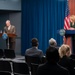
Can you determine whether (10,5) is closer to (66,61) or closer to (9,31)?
(9,31)

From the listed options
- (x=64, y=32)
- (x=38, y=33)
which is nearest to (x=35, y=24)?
(x=38, y=33)

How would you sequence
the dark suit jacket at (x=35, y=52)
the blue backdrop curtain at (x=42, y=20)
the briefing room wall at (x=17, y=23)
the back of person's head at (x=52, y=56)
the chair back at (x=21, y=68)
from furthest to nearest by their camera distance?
1. the briefing room wall at (x=17, y=23)
2. the blue backdrop curtain at (x=42, y=20)
3. the dark suit jacket at (x=35, y=52)
4. the chair back at (x=21, y=68)
5. the back of person's head at (x=52, y=56)

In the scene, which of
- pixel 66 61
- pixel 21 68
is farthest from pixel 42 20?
pixel 66 61

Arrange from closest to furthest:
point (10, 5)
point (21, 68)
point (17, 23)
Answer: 1. point (21, 68)
2. point (10, 5)
3. point (17, 23)

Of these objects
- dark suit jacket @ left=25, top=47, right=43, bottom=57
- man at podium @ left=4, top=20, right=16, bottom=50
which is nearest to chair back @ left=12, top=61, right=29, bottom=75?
dark suit jacket @ left=25, top=47, right=43, bottom=57

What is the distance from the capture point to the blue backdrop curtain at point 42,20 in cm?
1275

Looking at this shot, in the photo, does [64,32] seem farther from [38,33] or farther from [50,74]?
[50,74]

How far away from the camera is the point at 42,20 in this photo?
1351 cm

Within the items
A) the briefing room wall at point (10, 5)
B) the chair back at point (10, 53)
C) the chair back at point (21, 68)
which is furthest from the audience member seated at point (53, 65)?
the briefing room wall at point (10, 5)

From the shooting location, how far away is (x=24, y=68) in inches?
184

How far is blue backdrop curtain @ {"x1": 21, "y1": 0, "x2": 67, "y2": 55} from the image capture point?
41.8 ft

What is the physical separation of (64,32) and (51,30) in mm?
3902

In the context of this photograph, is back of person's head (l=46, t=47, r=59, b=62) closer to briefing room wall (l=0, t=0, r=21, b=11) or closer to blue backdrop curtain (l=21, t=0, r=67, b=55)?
blue backdrop curtain (l=21, t=0, r=67, b=55)

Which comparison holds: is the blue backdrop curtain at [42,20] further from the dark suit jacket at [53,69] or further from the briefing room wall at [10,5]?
the dark suit jacket at [53,69]
